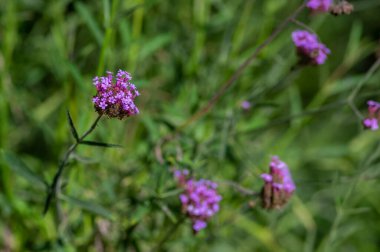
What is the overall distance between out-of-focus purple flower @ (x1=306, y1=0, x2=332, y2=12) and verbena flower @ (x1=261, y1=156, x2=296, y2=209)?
0.38 m

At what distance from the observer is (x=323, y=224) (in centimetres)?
253

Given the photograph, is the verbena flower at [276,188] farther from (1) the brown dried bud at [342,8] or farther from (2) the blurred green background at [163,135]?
(1) the brown dried bud at [342,8]

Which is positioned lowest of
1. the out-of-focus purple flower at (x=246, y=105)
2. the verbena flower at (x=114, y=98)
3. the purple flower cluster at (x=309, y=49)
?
the verbena flower at (x=114, y=98)

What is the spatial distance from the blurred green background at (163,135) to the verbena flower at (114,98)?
0.35m

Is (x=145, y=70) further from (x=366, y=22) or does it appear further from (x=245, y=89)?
(x=366, y=22)

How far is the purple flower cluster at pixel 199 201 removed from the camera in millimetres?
1349

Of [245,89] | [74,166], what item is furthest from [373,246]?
[74,166]

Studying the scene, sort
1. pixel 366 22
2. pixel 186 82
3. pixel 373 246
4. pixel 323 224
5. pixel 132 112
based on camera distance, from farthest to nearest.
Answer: pixel 366 22 → pixel 323 224 → pixel 373 246 → pixel 186 82 → pixel 132 112

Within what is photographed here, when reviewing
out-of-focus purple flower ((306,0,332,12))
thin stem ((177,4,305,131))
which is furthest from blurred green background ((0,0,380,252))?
out-of-focus purple flower ((306,0,332,12))

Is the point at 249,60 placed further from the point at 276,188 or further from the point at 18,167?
the point at 18,167

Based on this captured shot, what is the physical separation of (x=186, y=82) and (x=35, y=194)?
0.62 meters

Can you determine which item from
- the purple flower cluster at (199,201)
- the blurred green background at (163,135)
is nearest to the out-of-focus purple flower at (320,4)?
the blurred green background at (163,135)

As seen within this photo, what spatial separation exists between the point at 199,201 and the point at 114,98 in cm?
44

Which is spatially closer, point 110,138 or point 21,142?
point 110,138
